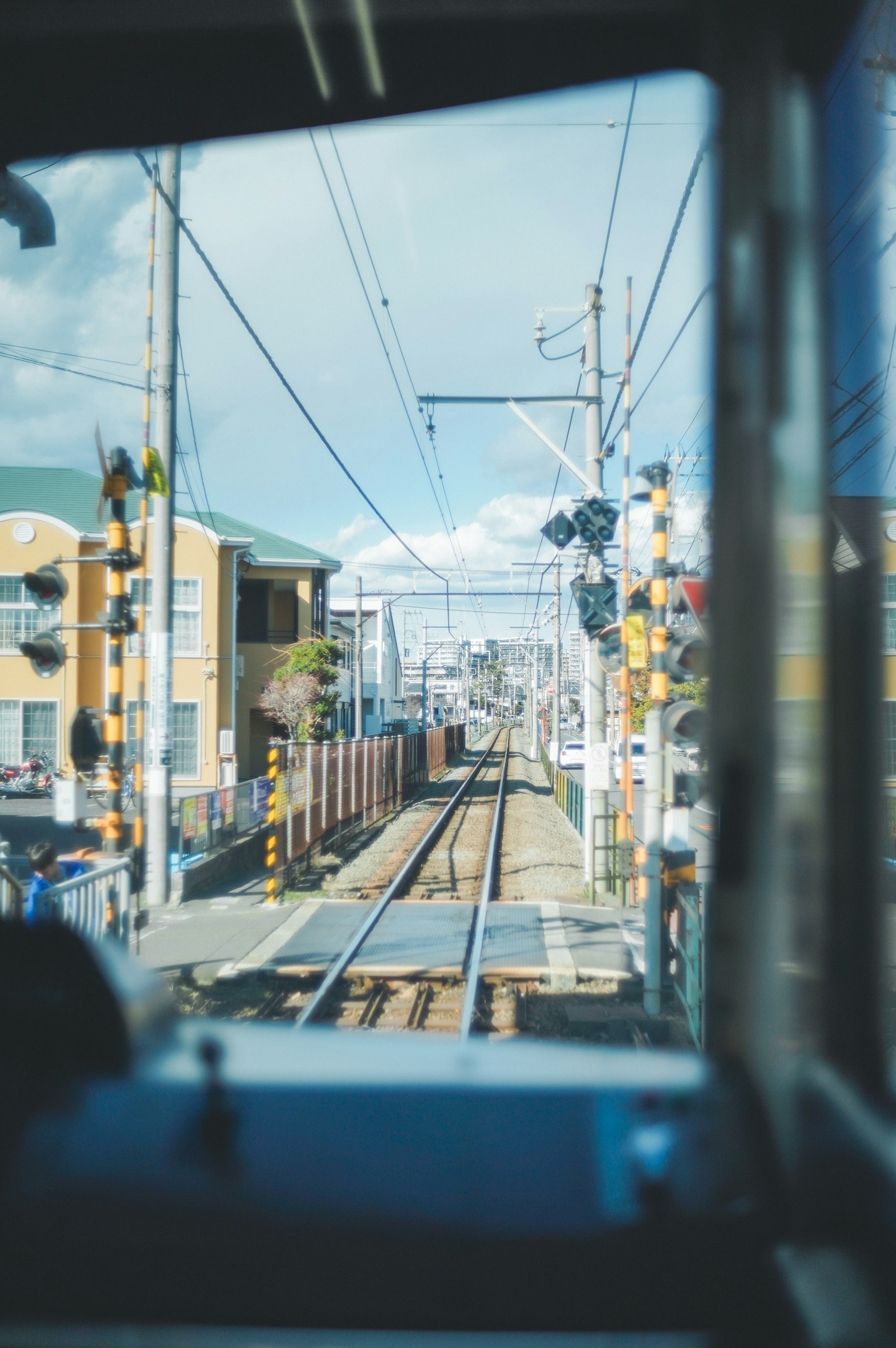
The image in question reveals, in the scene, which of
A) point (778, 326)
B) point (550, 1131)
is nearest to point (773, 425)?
point (778, 326)

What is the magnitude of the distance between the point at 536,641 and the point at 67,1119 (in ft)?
117

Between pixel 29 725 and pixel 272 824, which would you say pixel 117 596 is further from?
pixel 272 824

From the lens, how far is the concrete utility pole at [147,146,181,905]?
7871 millimetres

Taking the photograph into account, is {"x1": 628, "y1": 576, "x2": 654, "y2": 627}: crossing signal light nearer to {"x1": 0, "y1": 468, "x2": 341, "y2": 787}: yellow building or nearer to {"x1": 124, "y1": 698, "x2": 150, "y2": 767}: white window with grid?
{"x1": 0, "y1": 468, "x2": 341, "y2": 787}: yellow building

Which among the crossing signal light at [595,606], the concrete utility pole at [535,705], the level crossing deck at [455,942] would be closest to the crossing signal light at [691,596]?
the level crossing deck at [455,942]

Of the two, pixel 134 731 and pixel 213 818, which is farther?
pixel 213 818

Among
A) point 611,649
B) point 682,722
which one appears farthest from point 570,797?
point 682,722

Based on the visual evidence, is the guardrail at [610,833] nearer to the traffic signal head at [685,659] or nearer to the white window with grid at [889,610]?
the traffic signal head at [685,659]

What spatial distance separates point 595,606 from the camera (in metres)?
9.33

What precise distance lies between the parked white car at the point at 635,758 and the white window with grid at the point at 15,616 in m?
7.60

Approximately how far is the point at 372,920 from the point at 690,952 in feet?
15.2

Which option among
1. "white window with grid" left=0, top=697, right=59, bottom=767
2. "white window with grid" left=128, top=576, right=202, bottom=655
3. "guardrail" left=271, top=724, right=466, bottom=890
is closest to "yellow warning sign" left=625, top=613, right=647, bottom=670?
"white window with grid" left=0, top=697, right=59, bottom=767

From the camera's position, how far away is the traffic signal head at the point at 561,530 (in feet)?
31.5

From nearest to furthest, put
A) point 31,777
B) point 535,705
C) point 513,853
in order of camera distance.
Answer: point 31,777 → point 513,853 → point 535,705
